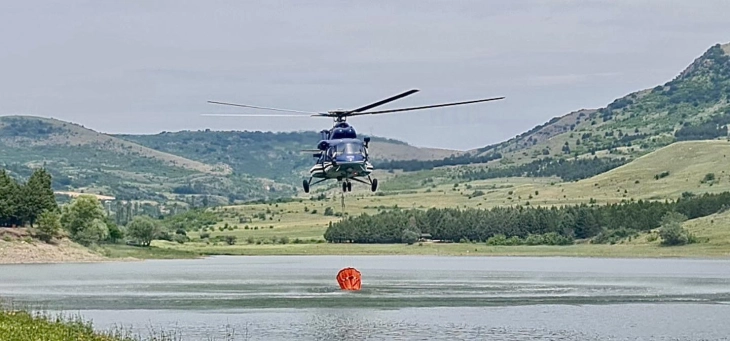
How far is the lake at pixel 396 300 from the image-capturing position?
249 ft

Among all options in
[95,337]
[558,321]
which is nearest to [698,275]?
[558,321]

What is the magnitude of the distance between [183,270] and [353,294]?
49950mm

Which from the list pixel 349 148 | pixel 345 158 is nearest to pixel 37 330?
pixel 345 158

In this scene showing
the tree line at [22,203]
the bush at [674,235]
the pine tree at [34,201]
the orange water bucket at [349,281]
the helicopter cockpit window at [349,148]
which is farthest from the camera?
the bush at [674,235]

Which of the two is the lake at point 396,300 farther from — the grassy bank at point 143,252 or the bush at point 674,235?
the grassy bank at point 143,252

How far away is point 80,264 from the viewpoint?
547ft

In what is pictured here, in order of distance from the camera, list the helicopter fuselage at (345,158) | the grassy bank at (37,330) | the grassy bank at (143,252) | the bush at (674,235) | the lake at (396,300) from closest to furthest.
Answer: the grassy bank at (37,330) → the helicopter fuselage at (345,158) → the lake at (396,300) → the bush at (674,235) → the grassy bank at (143,252)

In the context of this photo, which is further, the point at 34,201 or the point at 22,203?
the point at 34,201

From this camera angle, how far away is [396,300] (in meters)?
101

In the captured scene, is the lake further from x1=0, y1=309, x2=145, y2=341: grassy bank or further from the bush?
x1=0, y1=309, x2=145, y2=341: grassy bank

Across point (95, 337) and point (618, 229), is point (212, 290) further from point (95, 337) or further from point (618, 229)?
point (618, 229)

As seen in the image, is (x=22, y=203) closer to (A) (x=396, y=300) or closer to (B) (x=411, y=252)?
(B) (x=411, y=252)

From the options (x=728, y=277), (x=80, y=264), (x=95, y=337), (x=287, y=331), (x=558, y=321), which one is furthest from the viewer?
(x=80, y=264)

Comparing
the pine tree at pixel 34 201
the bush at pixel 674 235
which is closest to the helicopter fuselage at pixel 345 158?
the pine tree at pixel 34 201
